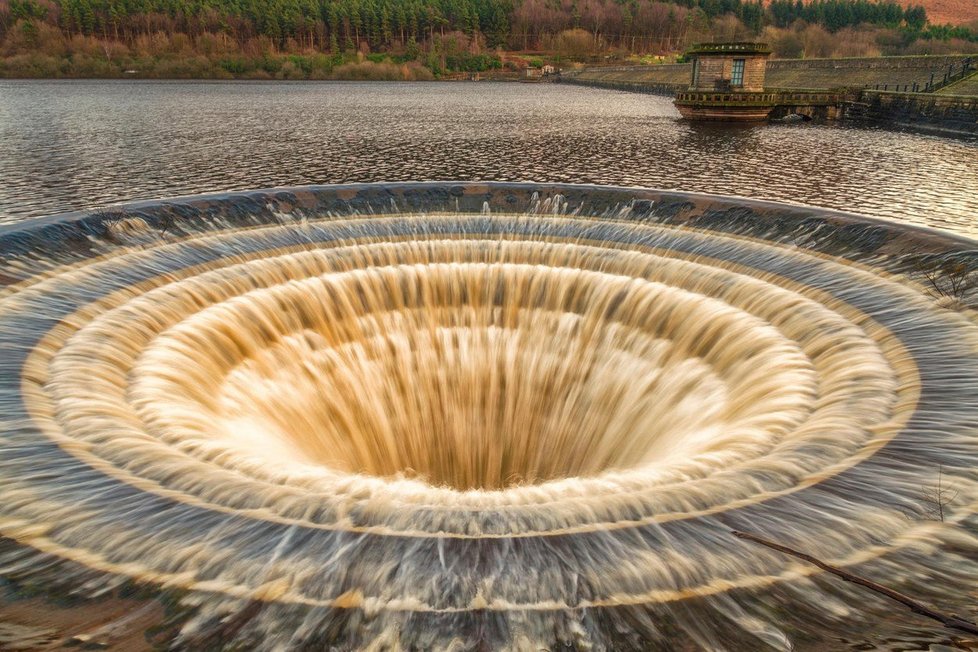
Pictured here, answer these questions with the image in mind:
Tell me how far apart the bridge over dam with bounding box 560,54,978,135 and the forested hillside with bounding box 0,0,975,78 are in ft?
231

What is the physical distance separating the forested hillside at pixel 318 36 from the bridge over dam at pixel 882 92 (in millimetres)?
70382

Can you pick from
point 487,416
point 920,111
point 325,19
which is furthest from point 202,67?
point 487,416

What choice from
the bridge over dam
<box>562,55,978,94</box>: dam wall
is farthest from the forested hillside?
the bridge over dam

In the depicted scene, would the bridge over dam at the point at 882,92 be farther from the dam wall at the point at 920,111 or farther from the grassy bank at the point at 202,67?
the grassy bank at the point at 202,67

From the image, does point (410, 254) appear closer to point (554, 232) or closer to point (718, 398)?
point (554, 232)

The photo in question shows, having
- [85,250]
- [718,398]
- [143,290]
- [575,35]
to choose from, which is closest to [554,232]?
[718,398]

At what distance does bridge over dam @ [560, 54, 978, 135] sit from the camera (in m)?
50.1

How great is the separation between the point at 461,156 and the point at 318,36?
157 metres

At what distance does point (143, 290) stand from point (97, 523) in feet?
26.4

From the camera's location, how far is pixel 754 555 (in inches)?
224

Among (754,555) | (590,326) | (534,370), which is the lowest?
(534,370)

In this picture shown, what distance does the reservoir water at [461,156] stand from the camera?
28516 millimetres

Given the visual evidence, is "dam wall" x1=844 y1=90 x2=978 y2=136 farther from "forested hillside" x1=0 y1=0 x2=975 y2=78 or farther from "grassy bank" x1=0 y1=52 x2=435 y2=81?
"grassy bank" x1=0 y1=52 x2=435 y2=81

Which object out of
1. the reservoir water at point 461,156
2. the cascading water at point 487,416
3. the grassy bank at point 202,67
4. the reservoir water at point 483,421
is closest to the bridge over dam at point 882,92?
the reservoir water at point 461,156
